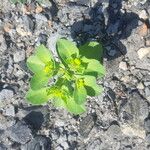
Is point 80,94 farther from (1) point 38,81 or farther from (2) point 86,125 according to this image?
(2) point 86,125

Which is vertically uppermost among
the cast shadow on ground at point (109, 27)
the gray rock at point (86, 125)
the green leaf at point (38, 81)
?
the cast shadow on ground at point (109, 27)

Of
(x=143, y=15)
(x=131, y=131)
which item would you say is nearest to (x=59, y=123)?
(x=131, y=131)

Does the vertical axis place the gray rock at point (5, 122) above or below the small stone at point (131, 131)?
above

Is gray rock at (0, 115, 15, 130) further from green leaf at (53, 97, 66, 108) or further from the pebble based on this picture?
green leaf at (53, 97, 66, 108)

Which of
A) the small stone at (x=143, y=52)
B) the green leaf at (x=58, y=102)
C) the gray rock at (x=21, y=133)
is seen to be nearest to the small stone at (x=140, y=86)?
the small stone at (x=143, y=52)

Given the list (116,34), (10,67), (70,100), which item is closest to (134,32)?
(116,34)

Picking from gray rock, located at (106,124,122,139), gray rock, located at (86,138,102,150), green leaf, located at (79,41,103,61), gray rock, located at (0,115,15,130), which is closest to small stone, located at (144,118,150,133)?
gray rock, located at (106,124,122,139)

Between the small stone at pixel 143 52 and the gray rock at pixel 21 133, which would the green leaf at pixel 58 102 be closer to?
the gray rock at pixel 21 133
